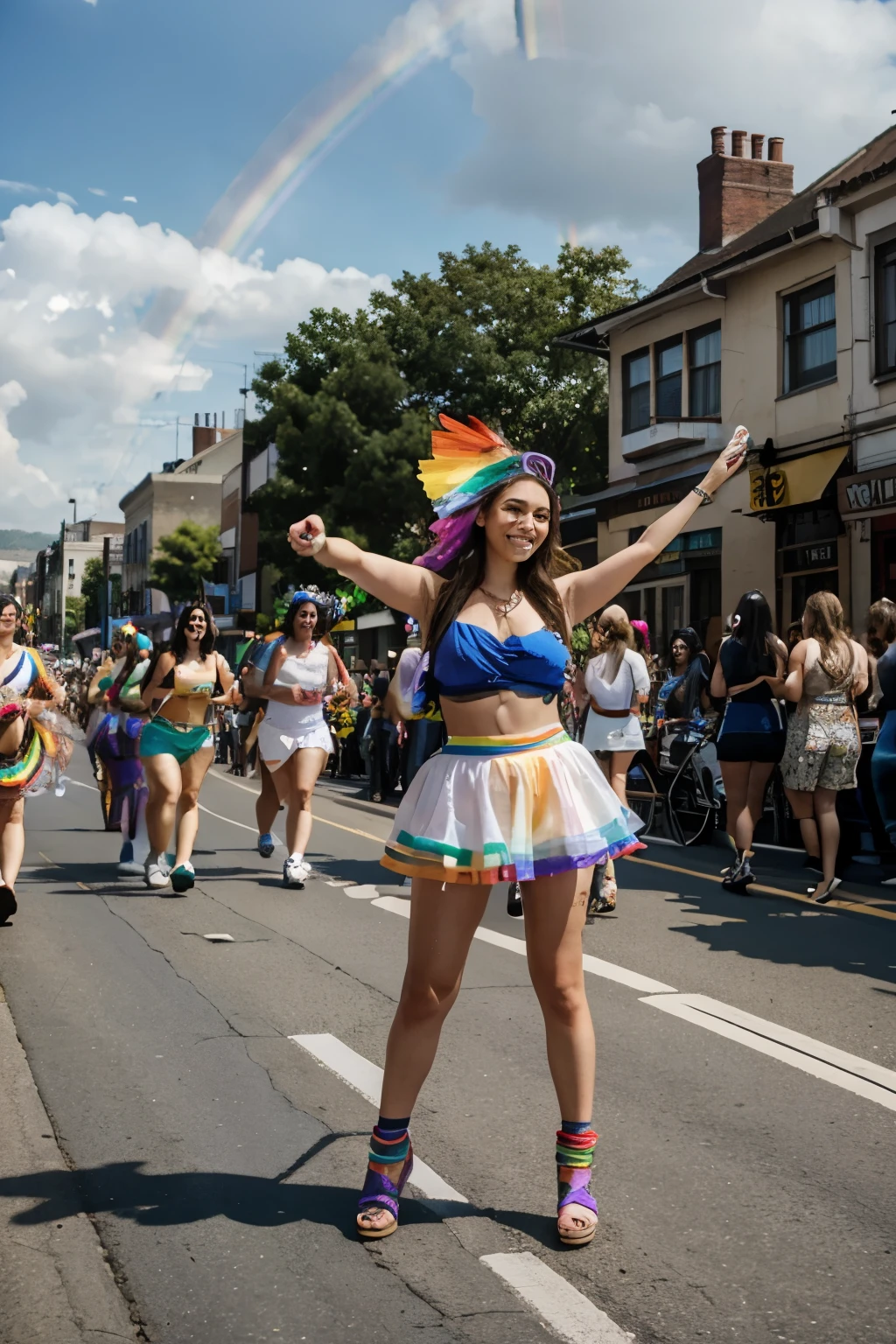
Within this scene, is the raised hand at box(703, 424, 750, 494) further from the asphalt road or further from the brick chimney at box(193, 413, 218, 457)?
the brick chimney at box(193, 413, 218, 457)

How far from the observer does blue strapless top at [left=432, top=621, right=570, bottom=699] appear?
3.84 meters

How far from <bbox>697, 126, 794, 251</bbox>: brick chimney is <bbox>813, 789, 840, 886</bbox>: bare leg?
67.0ft

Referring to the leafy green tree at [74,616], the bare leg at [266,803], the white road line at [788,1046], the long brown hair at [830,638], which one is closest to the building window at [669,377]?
the bare leg at [266,803]

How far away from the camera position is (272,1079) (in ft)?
17.1

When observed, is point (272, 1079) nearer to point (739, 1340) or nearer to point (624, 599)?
point (739, 1340)

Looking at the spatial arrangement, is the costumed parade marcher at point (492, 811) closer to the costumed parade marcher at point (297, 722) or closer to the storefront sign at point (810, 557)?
the costumed parade marcher at point (297, 722)

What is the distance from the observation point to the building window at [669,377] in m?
26.4

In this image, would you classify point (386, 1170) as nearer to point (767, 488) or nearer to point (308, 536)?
point (308, 536)

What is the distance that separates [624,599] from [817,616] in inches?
775

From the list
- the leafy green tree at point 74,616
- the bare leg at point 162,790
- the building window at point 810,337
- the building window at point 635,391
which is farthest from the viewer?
the leafy green tree at point 74,616

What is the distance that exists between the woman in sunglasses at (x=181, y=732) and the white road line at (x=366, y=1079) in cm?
405

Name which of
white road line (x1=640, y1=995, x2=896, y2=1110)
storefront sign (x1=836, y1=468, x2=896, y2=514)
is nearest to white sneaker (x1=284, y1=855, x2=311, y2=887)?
white road line (x1=640, y1=995, x2=896, y2=1110)

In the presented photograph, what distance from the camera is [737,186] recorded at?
90.5 ft

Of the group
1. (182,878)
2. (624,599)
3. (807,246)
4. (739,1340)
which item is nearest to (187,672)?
(182,878)
